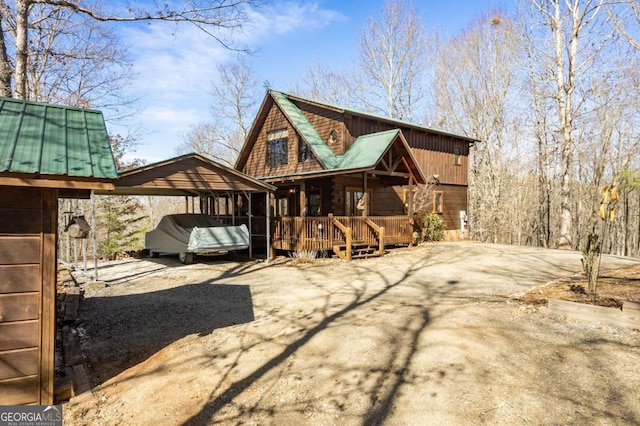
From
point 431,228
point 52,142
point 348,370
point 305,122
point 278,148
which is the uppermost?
point 305,122

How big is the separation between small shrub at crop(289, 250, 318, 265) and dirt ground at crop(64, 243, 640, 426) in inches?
180

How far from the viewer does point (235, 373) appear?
4840 mm

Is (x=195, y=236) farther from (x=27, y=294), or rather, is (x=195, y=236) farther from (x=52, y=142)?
(x=27, y=294)

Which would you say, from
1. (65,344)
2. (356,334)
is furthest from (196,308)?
(356,334)

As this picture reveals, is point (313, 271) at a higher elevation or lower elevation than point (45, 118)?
lower

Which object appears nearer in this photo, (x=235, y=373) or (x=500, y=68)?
(x=235, y=373)

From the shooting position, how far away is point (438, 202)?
2172cm

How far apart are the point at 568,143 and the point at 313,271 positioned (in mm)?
15630

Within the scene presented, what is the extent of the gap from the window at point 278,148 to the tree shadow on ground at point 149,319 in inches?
415

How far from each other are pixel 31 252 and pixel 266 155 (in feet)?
55.5

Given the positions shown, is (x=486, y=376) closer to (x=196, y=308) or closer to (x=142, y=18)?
(x=196, y=308)

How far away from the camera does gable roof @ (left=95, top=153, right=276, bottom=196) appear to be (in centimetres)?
1142

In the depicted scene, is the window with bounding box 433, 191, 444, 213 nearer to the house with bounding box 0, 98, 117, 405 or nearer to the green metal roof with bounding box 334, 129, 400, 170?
the green metal roof with bounding box 334, 129, 400, 170

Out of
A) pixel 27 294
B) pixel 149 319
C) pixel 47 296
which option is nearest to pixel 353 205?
pixel 149 319
